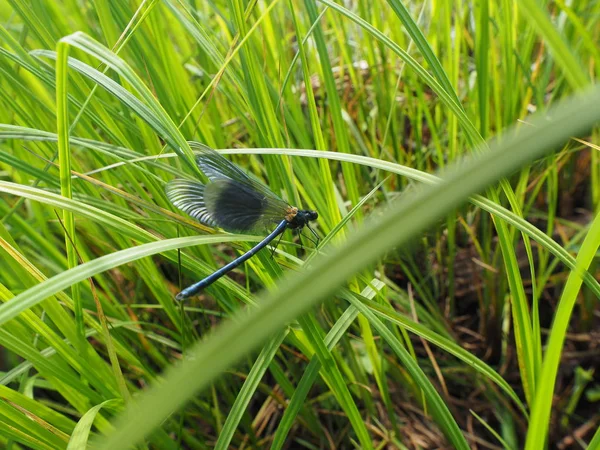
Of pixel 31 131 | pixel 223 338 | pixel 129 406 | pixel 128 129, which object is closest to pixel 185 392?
pixel 223 338

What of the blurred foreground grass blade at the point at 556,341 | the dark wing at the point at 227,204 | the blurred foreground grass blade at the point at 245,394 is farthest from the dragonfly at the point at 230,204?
the blurred foreground grass blade at the point at 556,341

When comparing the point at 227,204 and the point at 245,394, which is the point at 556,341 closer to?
the point at 245,394

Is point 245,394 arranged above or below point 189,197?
below

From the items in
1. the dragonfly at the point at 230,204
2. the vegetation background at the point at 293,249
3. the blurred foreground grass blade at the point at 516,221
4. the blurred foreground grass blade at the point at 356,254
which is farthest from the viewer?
the dragonfly at the point at 230,204

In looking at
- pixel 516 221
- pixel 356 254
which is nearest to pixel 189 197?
pixel 516 221

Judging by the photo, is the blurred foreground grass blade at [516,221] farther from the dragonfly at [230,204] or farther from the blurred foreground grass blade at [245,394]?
the blurred foreground grass blade at [245,394]

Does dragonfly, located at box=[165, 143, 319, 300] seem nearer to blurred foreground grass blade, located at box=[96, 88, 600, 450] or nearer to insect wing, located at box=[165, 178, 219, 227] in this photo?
insect wing, located at box=[165, 178, 219, 227]
